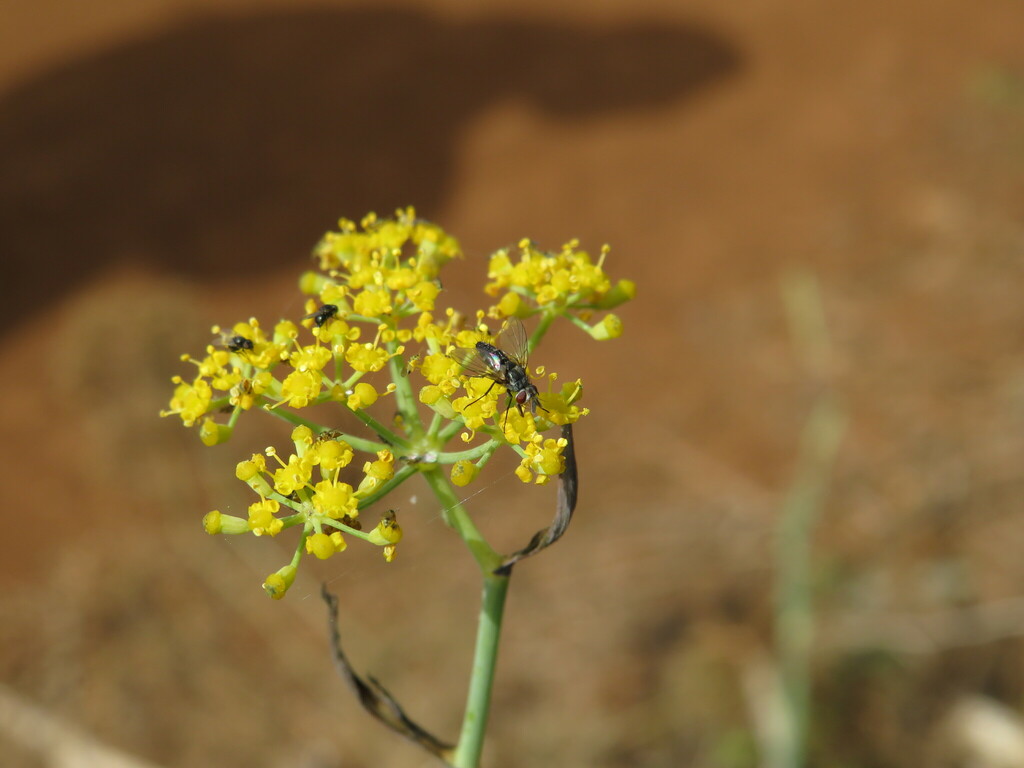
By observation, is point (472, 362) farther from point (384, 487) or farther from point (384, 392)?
point (384, 487)

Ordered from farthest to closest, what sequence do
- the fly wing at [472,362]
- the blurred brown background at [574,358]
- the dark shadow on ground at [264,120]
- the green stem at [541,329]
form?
1. the dark shadow on ground at [264,120]
2. the blurred brown background at [574,358]
3. the green stem at [541,329]
4. the fly wing at [472,362]

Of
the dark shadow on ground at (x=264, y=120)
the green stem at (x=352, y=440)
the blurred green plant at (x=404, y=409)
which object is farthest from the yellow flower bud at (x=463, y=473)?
the dark shadow on ground at (x=264, y=120)

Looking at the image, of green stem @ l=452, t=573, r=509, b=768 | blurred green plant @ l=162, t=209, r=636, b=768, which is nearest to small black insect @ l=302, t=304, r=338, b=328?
blurred green plant @ l=162, t=209, r=636, b=768

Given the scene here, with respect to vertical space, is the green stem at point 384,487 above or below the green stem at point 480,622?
above

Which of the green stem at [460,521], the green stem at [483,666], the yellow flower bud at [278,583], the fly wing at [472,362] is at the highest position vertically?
the fly wing at [472,362]

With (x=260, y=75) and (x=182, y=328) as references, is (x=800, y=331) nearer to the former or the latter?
(x=182, y=328)

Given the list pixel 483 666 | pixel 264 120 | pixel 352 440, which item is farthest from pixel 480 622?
pixel 264 120

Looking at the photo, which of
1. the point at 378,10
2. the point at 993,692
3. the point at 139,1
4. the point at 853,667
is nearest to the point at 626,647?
the point at 853,667

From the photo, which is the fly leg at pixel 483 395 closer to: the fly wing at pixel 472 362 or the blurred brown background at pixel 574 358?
the fly wing at pixel 472 362

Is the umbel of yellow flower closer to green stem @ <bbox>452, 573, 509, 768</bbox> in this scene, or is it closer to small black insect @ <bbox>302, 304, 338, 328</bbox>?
small black insect @ <bbox>302, 304, 338, 328</bbox>
